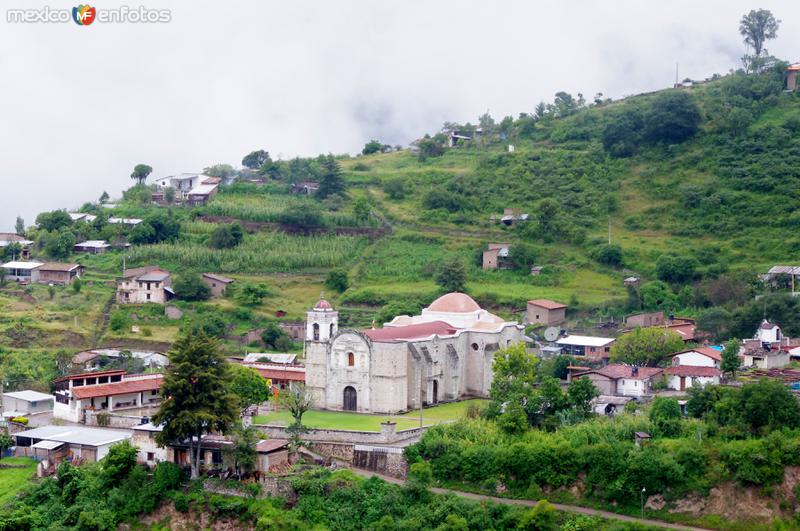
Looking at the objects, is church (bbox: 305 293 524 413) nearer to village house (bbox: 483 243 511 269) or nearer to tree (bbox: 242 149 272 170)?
village house (bbox: 483 243 511 269)

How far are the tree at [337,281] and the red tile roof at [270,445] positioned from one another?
2374 cm

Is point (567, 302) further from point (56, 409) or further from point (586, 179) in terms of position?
point (56, 409)

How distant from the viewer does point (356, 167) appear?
85812 mm

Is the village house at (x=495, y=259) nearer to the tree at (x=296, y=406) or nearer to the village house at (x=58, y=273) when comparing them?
the tree at (x=296, y=406)

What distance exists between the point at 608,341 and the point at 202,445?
21.5 m

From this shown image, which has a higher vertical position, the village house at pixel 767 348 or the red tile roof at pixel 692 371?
the village house at pixel 767 348

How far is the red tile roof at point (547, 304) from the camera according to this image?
55.8 metres

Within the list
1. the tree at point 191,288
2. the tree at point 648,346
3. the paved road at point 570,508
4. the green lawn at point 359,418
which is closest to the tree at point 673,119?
the tree at point 648,346

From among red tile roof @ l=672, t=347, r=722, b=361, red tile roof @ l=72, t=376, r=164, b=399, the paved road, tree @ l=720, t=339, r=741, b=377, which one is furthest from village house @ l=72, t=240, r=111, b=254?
tree @ l=720, t=339, r=741, b=377

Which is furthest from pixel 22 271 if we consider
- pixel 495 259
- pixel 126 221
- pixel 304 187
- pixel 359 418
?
pixel 359 418

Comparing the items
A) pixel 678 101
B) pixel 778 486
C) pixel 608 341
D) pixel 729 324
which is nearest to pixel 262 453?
pixel 778 486

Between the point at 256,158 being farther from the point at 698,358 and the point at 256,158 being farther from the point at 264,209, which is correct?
the point at 698,358

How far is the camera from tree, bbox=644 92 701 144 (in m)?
73.7

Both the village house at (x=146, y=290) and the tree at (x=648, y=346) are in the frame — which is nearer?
the tree at (x=648, y=346)
